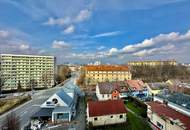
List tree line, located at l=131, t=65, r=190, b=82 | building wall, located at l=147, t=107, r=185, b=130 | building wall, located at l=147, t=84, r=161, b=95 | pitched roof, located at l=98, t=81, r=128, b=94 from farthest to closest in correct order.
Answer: tree line, located at l=131, t=65, r=190, b=82 → building wall, located at l=147, t=84, r=161, b=95 → pitched roof, located at l=98, t=81, r=128, b=94 → building wall, located at l=147, t=107, r=185, b=130

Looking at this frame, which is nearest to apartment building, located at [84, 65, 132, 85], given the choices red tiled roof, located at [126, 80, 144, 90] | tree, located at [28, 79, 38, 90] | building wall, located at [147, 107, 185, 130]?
tree, located at [28, 79, 38, 90]

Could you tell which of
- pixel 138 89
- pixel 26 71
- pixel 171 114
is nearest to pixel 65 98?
pixel 171 114

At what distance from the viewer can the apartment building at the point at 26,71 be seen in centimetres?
6494

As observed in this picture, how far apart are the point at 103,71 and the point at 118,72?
6.38m

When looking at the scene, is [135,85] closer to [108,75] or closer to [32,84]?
[108,75]

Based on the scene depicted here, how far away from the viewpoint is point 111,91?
4038cm

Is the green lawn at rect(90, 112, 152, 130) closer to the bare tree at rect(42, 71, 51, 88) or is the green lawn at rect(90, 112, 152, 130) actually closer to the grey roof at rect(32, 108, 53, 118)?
the grey roof at rect(32, 108, 53, 118)

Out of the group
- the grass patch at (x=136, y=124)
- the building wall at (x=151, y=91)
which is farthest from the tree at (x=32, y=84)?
the grass patch at (x=136, y=124)

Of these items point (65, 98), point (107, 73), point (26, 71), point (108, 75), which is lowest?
point (65, 98)

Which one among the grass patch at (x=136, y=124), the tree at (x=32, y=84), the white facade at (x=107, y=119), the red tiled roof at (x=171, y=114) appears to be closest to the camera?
the red tiled roof at (x=171, y=114)

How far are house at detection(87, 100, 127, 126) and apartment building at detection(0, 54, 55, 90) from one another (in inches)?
1807

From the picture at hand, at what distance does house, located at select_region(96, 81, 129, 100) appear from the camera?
130ft

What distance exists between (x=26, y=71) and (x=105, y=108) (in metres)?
53.0

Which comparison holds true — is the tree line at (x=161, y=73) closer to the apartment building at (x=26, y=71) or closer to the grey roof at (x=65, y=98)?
the apartment building at (x=26, y=71)
